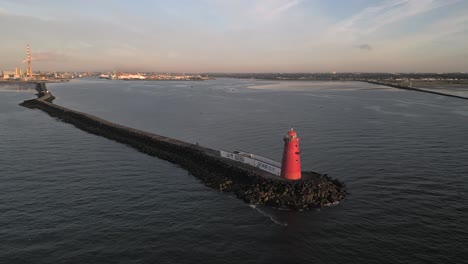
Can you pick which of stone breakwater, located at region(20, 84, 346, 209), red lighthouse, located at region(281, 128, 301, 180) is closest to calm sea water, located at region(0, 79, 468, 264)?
stone breakwater, located at region(20, 84, 346, 209)

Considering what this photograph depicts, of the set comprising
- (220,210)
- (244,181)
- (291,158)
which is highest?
(291,158)

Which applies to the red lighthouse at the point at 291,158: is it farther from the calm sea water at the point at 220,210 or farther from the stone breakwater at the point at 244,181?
the calm sea water at the point at 220,210

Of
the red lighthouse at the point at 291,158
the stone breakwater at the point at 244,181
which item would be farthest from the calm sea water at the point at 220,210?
the red lighthouse at the point at 291,158

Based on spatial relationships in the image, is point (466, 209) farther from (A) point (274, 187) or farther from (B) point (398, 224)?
(A) point (274, 187)

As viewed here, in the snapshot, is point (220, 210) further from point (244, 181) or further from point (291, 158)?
point (291, 158)

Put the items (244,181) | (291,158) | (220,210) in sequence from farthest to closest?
(244,181), (291,158), (220,210)

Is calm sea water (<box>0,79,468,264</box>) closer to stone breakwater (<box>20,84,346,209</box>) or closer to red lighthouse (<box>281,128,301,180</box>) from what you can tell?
stone breakwater (<box>20,84,346,209</box>)

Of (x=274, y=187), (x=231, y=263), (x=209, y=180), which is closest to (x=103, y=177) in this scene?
(x=209, y=180)

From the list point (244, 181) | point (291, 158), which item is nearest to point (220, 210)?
point (244, 181)

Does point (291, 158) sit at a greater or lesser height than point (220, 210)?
greater
